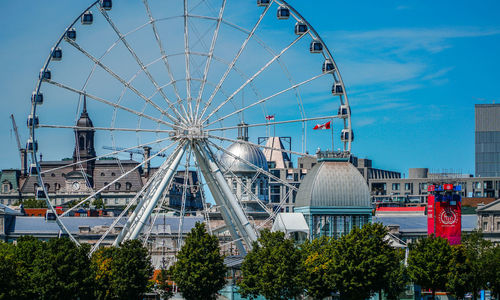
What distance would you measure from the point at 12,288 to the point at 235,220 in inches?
1093

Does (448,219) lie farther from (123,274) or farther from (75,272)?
(75,272)

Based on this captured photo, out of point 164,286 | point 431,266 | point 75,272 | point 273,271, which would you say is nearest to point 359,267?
point 273,271

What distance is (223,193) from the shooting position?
458 ft

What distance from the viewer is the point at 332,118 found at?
464 feet

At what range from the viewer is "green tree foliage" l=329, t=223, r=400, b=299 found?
131 m

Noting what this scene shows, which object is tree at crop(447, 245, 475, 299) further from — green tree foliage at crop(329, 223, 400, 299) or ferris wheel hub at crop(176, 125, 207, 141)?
ferris wheel hub at crop(176, 125, 207, 141)

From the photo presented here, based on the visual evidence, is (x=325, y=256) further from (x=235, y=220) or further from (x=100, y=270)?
(x=100, y=270)

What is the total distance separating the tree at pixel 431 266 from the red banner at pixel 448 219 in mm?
39987

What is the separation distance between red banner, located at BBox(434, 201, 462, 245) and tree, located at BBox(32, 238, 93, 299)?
73404mm

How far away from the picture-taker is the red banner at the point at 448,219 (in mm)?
189375

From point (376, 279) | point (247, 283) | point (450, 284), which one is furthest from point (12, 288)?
point (450, 284)

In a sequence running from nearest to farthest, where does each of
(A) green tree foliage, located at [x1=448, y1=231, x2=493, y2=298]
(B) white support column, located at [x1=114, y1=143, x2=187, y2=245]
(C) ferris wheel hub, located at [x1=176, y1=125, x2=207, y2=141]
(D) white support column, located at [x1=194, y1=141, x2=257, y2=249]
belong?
(C) ferris wheel hub, located at [x1=176, y1=125, x2=207, y2=141] → (B) white support column, located at [x1=114, y1=143, x2=187, y2=245] → (D) white support column, located at [x1=194, y1=141, x2=257, y2=249] → (A) green tree foliage, located at [x1=448, y1=231, x2=493, y2=298]

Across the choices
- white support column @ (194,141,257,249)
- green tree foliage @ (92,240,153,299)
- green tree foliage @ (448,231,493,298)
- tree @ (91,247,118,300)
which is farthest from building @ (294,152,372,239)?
tree @ (91,247,118,300)

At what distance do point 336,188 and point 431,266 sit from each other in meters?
15.8
